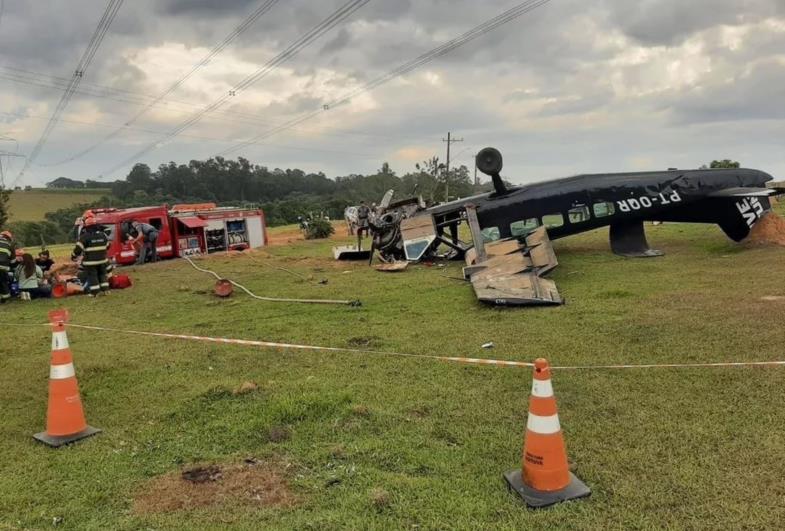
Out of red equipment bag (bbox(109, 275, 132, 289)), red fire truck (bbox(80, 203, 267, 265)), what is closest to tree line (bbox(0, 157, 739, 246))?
red fire truck (bbox(80, 203, 267, 265))

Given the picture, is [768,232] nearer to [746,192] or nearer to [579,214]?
[746,192]

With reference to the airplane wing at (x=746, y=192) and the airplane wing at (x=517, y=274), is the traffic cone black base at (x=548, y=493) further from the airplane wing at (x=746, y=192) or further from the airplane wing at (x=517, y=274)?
the airplane wing at (x=746, y=192)

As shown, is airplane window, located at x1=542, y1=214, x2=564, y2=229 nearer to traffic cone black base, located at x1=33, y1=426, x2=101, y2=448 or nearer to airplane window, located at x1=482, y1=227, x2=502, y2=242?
airplane window, located at x1=482, y1=227, x2=502, y2=242

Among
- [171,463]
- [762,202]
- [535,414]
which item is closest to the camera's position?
[535,414]

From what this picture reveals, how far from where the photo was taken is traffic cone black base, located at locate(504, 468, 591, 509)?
10.7ft

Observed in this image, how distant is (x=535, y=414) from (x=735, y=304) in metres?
6.12

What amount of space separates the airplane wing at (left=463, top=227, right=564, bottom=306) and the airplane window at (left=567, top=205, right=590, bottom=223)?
2789 millimetres

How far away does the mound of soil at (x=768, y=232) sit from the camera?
1373 cm

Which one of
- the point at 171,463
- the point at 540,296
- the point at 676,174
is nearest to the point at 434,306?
the point at 540,296

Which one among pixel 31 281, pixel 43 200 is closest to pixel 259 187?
pixel 43 200

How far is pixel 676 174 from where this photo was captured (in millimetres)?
14633

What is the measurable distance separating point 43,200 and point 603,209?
84.7 metres

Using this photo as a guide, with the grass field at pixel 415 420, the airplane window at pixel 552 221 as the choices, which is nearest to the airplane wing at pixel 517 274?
the grass field at pixel 415 420

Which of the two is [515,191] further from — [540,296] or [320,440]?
[320,440]
